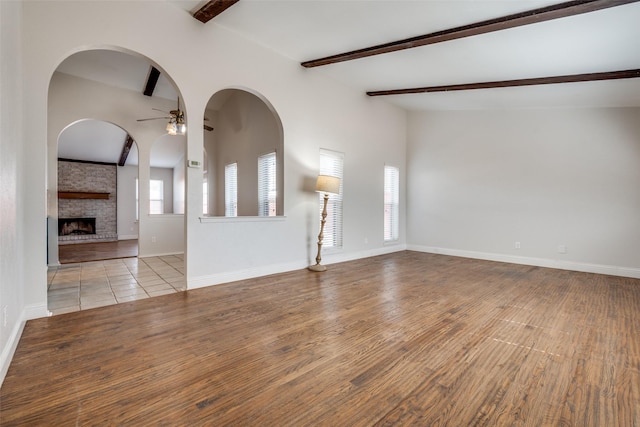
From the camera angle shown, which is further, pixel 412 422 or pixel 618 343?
pixel 618 343

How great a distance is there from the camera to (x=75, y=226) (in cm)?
933

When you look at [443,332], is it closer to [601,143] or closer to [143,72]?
[601,143]

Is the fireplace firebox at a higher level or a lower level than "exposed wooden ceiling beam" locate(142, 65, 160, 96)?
lower

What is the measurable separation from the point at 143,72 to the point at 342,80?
3.56 meters

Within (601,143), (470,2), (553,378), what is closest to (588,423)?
(553,378)

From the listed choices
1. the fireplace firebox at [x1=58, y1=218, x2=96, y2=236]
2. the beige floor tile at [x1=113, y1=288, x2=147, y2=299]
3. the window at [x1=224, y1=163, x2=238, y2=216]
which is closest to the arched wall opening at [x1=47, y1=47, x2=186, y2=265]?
the window at [x1=224, y1=163, x2=238, y2=216]

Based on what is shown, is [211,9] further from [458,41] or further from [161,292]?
[161,292]

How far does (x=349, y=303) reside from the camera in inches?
125

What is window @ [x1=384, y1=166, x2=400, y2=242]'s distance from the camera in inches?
260

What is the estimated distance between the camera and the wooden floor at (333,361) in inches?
58.8

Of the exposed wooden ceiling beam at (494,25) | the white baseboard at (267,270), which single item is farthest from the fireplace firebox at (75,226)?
the exposed wooden ceiling beam at (494,25)

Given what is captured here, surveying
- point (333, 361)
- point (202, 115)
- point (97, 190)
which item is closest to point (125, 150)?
point (97, 190)

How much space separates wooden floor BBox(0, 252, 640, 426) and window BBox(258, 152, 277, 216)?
8.68ft

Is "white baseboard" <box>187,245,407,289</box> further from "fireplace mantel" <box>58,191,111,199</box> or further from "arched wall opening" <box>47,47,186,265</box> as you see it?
"fireplace mantel" <box>58,191,111,199</box>
